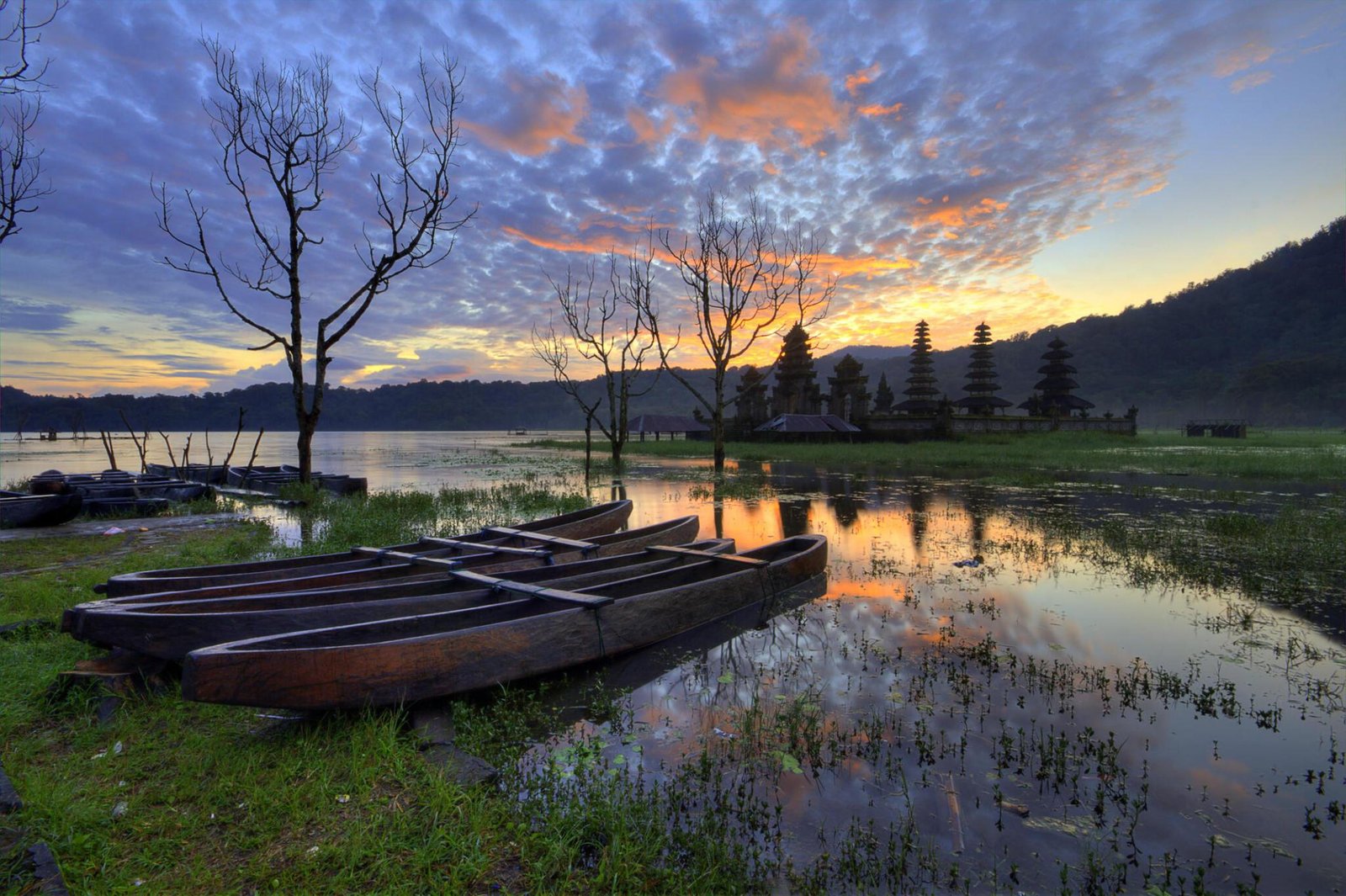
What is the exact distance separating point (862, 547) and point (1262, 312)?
17647 centimetres

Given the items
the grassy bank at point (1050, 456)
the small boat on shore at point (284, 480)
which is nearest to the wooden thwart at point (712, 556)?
the small boat on shore at point (284, 480)

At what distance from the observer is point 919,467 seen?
28562mm

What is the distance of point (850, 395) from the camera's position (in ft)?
191

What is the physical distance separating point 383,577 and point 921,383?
59.3m

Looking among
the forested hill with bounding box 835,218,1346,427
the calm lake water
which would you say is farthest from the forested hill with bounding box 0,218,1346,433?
the calm lake water

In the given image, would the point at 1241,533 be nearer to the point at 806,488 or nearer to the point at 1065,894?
the point at 806,488

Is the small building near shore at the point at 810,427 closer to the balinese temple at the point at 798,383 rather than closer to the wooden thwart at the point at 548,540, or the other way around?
the balinese temple at the point at 798,383

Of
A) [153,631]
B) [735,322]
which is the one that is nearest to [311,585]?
[153,631]

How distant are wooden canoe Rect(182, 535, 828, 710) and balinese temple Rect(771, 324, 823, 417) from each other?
51646 millimetres

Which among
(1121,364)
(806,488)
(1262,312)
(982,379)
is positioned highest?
(1262,312)

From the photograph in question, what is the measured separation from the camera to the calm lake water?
310 cm

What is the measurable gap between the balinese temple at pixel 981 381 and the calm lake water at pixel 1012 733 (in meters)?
54.0

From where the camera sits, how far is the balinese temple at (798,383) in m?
56.8

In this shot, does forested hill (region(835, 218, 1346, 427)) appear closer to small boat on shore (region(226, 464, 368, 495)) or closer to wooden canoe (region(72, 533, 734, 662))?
small boat on shore (region(226, 464, 368, 495))
